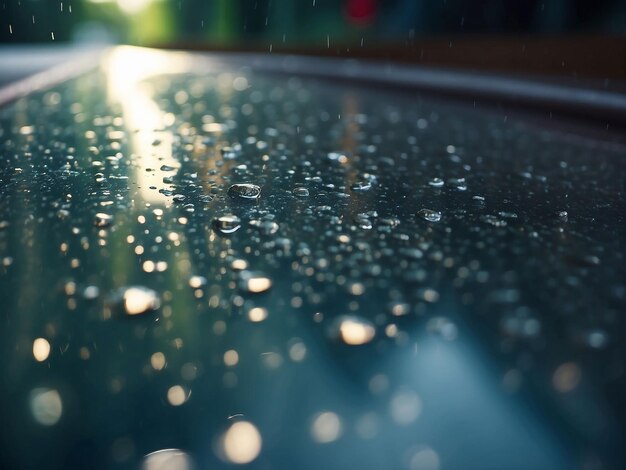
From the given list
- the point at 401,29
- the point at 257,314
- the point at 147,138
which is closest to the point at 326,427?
the point at 257,314

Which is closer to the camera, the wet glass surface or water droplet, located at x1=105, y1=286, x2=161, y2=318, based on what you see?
the wet glass surface

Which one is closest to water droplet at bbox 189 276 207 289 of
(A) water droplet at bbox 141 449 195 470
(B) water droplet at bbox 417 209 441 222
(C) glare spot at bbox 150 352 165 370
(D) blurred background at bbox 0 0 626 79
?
(C) glare spot at bbox 150 352 165 370

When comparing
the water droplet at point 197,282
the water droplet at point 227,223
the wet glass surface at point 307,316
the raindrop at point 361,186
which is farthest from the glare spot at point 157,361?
the raindrop at point 361,186

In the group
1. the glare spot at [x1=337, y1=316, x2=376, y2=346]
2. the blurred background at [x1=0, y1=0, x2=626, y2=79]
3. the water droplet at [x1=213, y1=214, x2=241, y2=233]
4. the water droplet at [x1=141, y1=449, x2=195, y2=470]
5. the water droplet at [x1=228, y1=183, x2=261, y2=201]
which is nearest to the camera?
the water droplet at [x1=141, y1=449, x2=195, y2=470]

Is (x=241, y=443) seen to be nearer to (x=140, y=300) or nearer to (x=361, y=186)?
(x=140, y=300)

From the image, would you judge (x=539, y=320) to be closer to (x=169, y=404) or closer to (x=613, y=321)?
(x=613, y=321)

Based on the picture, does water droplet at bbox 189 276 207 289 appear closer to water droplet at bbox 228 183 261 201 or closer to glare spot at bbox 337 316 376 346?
glare spot at bbox 337 316 376 346
